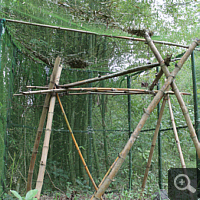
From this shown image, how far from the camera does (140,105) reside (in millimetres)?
4473

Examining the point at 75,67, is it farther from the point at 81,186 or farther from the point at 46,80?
the point at 81,186

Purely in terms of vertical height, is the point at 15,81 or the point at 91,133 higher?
the point at 15,81

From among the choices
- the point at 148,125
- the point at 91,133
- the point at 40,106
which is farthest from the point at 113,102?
the point at 40,106

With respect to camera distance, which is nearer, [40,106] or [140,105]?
[40,106]

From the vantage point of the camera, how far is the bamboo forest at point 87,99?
2469mm

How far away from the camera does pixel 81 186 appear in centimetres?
360

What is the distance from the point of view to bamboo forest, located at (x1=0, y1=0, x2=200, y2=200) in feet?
8.10

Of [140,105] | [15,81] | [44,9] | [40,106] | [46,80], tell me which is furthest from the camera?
[140,105]

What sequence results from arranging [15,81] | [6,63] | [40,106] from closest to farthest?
[6,63]
[15,81]
[40,106]

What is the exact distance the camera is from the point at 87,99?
3.91 metres

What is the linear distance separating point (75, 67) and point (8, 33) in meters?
1.48

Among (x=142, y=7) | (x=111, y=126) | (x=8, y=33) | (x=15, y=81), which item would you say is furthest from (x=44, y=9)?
(x=111, y=126)

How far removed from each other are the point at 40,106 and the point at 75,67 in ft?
3.20

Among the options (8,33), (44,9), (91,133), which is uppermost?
(44,9)
